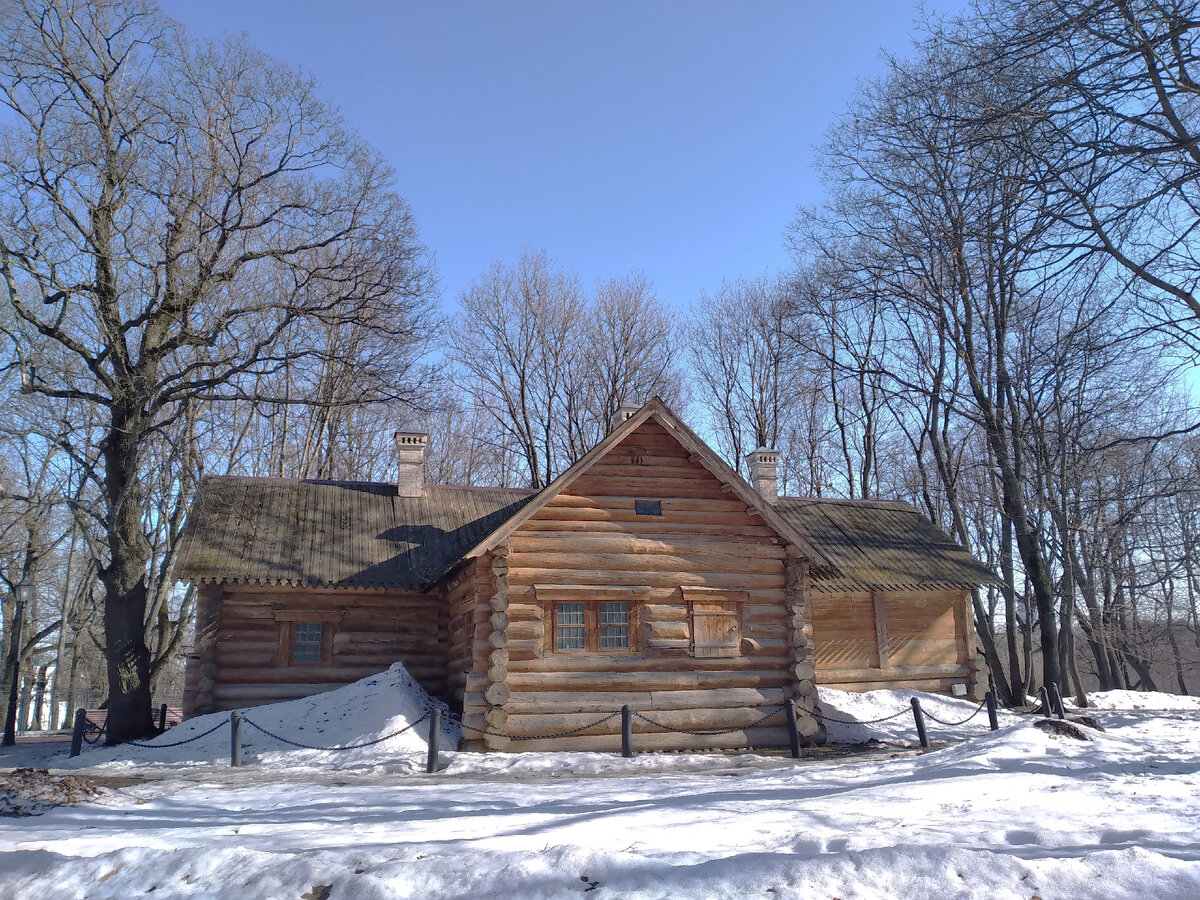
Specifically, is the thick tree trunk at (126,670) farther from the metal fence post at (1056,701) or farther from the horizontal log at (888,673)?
the metal fence post at (1056,701)

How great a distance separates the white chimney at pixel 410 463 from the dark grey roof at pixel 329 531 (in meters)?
0.24

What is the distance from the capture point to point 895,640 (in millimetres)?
21203

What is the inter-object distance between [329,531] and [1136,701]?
21749 mm

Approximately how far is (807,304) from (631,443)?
43.8ft

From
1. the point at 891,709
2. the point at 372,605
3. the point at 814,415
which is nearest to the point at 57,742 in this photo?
the point at 372,605

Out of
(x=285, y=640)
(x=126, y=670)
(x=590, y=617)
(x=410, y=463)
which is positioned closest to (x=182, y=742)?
(x=126, y=670)

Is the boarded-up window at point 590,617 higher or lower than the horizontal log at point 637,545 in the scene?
lower

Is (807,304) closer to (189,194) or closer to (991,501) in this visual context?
(991,501)

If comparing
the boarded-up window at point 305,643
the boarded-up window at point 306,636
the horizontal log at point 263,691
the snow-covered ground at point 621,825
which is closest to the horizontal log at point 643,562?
the snow-covered ground at point 621,825

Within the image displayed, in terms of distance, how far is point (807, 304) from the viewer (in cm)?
2744

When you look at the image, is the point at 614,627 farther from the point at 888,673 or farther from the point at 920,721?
the point at 888,673

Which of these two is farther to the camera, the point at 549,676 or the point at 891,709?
the point at 891,709

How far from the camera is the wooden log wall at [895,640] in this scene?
2069 cm

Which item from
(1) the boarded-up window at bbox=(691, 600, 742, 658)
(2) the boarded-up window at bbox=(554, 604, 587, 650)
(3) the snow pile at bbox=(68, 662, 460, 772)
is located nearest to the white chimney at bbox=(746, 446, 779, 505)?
(1) the boarded-up window at bbox=(691, 600, 742, 658)
